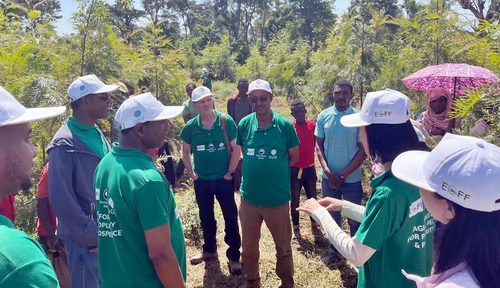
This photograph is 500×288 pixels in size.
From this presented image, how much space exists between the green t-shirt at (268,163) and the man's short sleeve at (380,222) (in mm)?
1862

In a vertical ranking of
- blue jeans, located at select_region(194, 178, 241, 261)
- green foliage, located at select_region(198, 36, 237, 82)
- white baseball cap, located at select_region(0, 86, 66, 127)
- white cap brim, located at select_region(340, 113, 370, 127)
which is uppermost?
green foliage, located at select_region(198, 36, 237, 82)

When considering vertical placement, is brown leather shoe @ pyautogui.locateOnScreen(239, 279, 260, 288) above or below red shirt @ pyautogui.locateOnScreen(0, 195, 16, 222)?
below

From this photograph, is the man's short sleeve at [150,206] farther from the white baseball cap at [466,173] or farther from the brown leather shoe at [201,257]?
the brown leather shoe at [201,257]

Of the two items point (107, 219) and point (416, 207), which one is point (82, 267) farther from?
point (416, 207)

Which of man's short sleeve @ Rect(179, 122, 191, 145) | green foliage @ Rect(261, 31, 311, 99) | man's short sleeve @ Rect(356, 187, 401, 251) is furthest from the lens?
green foliage @ Rect(261, 31, 311, 99)

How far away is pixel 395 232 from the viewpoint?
1.84 meters

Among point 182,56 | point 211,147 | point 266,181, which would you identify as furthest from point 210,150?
point 182,56

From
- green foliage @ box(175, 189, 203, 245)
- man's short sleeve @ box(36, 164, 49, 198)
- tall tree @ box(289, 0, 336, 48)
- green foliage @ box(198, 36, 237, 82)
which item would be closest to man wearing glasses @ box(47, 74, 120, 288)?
man's short sleeve @ box(36, 164, 49, 198)

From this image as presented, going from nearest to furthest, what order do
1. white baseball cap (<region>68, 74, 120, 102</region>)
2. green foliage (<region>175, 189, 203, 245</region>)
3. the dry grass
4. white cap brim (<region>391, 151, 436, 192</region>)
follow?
white cap brim (<region>391, 151, 436, 192</region>) < white baseball cap (<region>68, 74, 120, 102</region>) < the dry grass < green foliage (<region>175, 189, 203, 245</region>)

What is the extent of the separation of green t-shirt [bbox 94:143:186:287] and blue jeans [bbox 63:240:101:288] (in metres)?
0.61

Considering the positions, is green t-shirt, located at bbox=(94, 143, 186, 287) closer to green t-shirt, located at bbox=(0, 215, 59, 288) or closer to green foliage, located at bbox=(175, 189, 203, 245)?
green t-shirt, located at bbox=(0, 215, 59, 288)

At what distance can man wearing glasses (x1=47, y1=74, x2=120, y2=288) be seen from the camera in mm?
2639

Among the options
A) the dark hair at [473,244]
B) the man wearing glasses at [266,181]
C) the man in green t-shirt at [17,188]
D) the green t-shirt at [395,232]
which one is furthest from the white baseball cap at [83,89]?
the dark hair at [473,244]

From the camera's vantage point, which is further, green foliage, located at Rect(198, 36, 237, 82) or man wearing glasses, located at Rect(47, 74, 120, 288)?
green foliage, located at Rect(198, 36, 237, 82)
